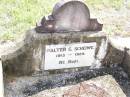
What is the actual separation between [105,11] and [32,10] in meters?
1.77

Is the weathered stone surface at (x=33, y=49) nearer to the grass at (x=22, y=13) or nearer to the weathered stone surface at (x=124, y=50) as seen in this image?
the weathered stone surface at (x=124, y=50)

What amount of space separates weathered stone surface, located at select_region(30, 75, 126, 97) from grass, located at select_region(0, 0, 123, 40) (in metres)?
1.80

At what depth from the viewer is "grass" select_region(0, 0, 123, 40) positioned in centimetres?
626

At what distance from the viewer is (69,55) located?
16.1 feet

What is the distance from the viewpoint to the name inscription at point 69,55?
4770mm

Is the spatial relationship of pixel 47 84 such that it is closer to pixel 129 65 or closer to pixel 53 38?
pixel 53 38

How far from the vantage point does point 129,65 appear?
A: 17.0ft

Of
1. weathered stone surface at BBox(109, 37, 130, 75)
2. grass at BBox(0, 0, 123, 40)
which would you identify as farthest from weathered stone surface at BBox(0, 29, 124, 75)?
grass at BBox(0, 0, 123, 40)

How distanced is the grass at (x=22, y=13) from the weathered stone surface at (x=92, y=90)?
1.80 metres

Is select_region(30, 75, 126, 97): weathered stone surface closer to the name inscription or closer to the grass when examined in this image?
the name inscription

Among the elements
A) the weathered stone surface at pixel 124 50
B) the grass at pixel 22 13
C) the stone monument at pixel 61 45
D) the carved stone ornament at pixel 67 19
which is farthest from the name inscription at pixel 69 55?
the grass at pixel 22 13

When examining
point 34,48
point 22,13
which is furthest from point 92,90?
point 22,13

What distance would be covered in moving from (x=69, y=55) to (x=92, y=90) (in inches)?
25.8

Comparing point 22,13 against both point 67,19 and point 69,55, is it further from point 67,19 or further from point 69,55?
point 67,19
